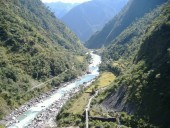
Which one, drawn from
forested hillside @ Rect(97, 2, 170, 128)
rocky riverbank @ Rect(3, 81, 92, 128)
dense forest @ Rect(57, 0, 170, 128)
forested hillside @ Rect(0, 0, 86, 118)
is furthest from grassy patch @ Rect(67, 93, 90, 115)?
forested hillside @ Rect(0, 0, 86, 118)

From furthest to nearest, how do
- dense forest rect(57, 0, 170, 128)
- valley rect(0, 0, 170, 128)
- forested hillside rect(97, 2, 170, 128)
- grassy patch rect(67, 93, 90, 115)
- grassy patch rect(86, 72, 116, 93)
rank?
1. grassy patch rect(86, 72, 116, 93)
2. grassy patch rect(67, 93, 90, 115)
3. valley rect(0, 0, 170, 128)
4. dense forest rect(57, 0, 170, 128)
5. forested hillside rect(97, 2, 170, 128)

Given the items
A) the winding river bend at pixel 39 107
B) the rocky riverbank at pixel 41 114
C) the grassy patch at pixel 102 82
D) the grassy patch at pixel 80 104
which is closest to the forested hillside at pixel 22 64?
the rocky riverbank at pixel 41 114

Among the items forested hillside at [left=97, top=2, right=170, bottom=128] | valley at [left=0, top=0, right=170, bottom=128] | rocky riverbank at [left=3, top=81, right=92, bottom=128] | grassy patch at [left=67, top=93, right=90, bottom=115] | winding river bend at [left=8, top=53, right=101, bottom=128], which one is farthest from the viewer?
winding river bend at [left=8, top=53, right=101, bottom=128]

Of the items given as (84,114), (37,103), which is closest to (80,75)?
(37,103)

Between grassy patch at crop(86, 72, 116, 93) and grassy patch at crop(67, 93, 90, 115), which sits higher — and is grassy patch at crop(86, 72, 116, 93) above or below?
above

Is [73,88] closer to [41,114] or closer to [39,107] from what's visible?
[39,107]

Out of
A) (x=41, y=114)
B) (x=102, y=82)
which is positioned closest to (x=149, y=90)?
A: (x=41, y=114)

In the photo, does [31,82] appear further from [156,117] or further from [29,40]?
[156,117]

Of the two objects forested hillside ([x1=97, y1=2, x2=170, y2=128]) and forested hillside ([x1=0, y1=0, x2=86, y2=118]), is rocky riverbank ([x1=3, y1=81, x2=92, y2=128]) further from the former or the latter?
forested hillside ([x1=97, y1=2, x2=170, y2=128])

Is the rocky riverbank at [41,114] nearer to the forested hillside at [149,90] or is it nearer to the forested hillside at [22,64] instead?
the forested hillside at [22,64]

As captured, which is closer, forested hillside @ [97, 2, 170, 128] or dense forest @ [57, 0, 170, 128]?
forested hillside @ [97, 2, 170, 128]
